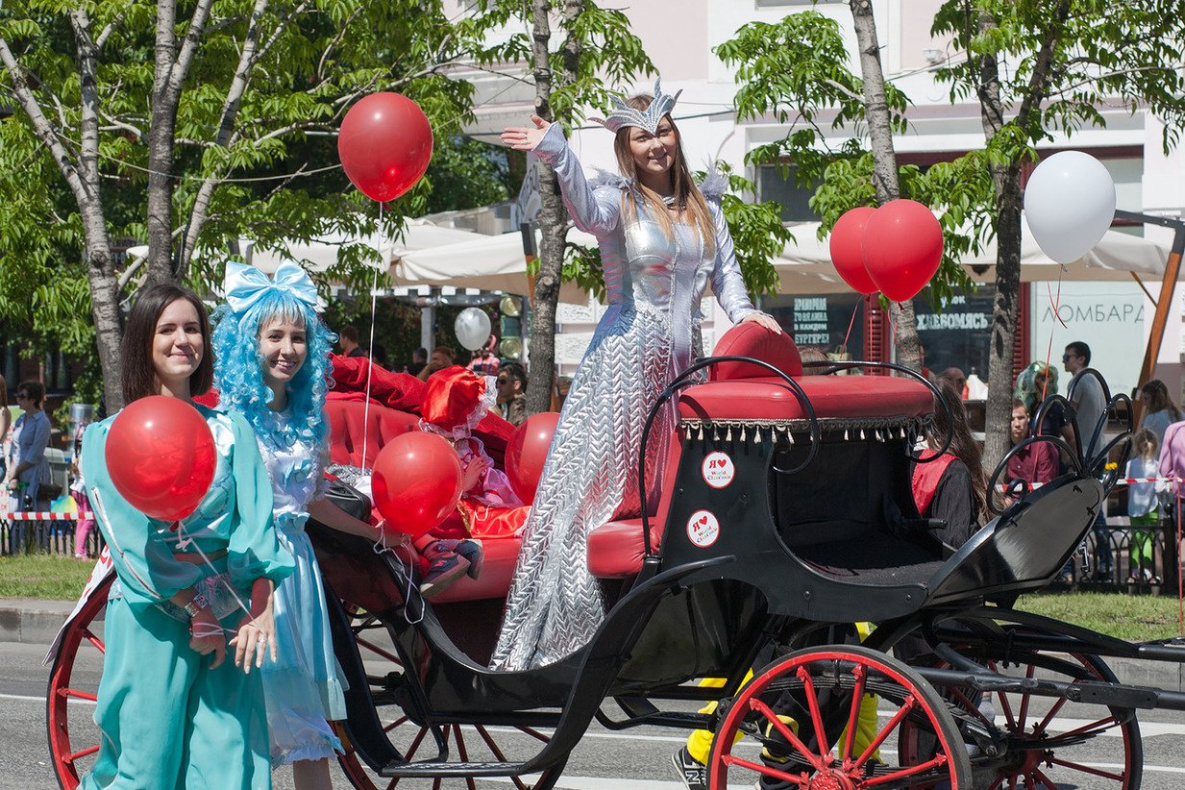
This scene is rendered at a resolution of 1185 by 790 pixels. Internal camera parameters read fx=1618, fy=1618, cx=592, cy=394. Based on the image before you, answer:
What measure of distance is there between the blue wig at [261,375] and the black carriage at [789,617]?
1.39ft

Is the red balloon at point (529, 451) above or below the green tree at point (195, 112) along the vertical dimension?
below

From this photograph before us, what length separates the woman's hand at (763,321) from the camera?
4574 millimetres

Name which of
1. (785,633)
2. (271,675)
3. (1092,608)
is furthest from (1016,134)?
(271,675)

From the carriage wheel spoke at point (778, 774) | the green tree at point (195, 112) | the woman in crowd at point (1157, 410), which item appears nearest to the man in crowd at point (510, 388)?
the green tree at point (195, 112)

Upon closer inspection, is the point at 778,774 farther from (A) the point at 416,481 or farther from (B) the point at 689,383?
(A) the point at 416,481

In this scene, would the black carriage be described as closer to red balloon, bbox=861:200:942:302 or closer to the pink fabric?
red balloon, bbox=861:200:942:302

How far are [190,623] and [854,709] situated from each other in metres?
1.65

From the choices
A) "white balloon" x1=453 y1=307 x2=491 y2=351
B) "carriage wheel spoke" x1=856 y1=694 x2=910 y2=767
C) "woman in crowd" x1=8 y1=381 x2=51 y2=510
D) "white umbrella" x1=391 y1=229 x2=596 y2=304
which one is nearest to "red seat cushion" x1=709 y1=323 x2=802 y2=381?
"carriage wheel spoke" x1=856 y1=694 x2=910 y2=767

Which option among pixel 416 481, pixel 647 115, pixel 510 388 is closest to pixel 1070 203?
pixel 647 115

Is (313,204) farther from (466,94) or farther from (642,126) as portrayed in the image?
(642,126)

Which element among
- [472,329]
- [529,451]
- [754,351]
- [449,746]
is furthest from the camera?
[472,329]

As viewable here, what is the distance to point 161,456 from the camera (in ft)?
11.6

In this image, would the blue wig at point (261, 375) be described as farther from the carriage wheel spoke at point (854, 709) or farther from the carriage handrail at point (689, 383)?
the carriage wheel spoke at point (854, 709)

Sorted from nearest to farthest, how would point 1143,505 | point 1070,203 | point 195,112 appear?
point 1070,203 < point 1143,505 < point 195,112
